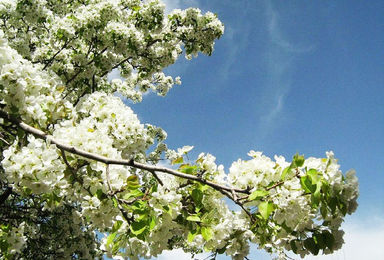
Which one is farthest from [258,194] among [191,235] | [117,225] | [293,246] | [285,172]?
[117,225]

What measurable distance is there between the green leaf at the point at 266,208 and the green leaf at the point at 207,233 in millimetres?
797

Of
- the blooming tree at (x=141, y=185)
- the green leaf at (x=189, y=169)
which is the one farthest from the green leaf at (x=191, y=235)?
the green leaf at (x=189, y=169)

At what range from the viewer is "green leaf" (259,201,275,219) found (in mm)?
3426

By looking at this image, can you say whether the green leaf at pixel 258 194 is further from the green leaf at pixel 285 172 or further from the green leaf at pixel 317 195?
the green leaf at pixel 317 195

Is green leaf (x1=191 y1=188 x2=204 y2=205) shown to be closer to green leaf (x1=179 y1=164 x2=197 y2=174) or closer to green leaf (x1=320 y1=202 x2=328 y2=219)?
green leaf (x1=179 y1=164 x2=197 y2=174)

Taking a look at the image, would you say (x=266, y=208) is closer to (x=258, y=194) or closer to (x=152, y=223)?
(x=258, y=194)

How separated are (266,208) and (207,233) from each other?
88 centimetres

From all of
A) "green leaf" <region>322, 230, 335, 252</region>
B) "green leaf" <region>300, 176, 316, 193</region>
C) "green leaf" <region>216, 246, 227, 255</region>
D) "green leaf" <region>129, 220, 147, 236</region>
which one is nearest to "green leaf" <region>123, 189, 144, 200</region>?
"green leaf" <region>129, 220, 147, 236</region>

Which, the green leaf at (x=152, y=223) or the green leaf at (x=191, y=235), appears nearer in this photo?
the green leaf at (x=152, y=223)

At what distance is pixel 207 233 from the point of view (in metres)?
3.95

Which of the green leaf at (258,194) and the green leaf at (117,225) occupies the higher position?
the green leaf at (258,194)

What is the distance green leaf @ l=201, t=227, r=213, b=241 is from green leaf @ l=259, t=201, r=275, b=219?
80 cm

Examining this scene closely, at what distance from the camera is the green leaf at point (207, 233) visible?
3894 millimetres

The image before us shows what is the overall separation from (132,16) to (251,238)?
31.3 ft
